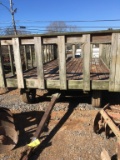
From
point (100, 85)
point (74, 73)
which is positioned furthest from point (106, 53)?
point (100, 85)

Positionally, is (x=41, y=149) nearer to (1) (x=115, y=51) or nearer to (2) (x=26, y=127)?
(2) (x=26, y=127)

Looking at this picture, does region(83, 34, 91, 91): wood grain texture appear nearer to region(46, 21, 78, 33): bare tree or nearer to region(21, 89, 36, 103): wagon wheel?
region(21, 89, 36, 103): wagon wheel

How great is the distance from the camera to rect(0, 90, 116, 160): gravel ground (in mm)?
3037

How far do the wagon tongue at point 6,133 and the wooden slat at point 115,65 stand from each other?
2380 millimetres

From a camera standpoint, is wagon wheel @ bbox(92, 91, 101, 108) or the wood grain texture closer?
the wood grain texture

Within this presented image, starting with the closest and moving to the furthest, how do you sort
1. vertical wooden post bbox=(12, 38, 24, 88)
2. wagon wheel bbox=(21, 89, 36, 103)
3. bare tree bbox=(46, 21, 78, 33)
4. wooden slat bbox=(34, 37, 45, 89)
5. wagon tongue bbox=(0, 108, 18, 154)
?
wagon tongue bbox=(0, 108, 18, 154)
wooden slat bbox=(34, 37, 45, 89)
vertical wooden post bbox=(12, 38, 24, 88)
wagon wheel bbox=(21, 89, 36, 103)
bare tree bbox=(46, 21, 78, 33)

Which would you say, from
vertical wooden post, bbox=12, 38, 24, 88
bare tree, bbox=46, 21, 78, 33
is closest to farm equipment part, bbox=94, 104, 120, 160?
vertical wooden post, bbox=12, 38, 24, 88

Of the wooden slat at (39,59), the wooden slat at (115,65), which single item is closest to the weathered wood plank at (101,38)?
the wooden slat at (115,65)

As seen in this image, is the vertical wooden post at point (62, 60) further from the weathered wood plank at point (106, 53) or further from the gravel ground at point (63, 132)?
the weathered wood plank at point (106, 53)

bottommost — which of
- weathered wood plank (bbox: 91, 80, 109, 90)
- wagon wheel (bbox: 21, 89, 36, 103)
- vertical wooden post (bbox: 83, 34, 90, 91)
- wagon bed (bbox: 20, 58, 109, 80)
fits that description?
wagon wheel (bbox: 21, 89, 36, 103)

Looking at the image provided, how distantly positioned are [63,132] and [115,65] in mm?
1882

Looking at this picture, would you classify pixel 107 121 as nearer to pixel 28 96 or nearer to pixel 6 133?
pixel 6 133

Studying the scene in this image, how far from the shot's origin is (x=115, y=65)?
3.73 m

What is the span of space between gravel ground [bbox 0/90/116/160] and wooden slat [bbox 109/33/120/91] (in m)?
1.00
